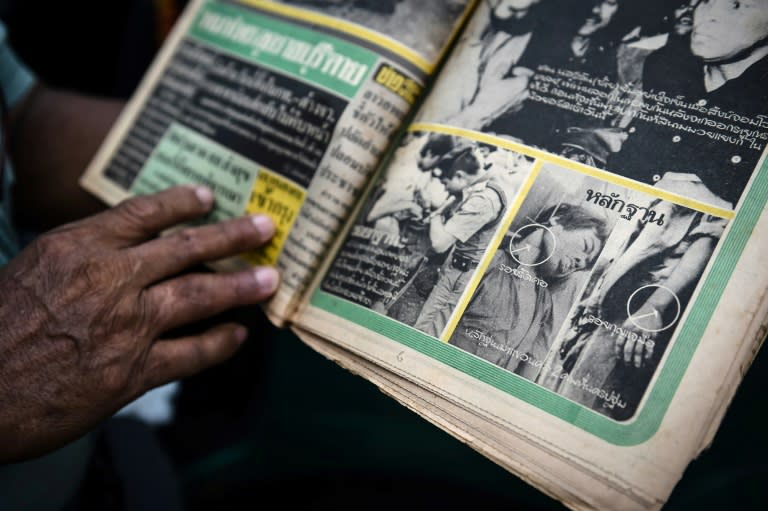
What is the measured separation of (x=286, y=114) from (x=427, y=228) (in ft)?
0.65

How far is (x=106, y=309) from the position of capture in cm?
46

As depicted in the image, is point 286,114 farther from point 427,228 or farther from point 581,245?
point 581,245

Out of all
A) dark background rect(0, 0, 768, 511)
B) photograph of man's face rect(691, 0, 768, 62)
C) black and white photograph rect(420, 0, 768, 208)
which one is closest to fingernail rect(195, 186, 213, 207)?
black and white photograph rect(420, 0, 768, 208)

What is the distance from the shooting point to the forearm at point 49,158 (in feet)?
2.31

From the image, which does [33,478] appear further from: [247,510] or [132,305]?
[247,510]

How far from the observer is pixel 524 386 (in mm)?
403

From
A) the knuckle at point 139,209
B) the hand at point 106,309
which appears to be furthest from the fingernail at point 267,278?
the knuckle at point 139,209

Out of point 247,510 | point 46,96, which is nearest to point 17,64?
point 46,96

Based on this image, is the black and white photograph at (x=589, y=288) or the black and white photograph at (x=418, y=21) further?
the black and white photograph at (x=418, y=21)

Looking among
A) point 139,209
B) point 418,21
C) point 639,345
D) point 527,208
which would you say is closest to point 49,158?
point 139,209

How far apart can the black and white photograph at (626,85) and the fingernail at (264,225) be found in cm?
19

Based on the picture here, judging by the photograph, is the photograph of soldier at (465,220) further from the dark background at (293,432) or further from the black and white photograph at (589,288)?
the dark background at (293,432)

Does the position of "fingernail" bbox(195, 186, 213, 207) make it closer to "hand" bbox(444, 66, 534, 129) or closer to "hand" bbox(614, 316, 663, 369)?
"hand" bbox(444, 66, 534, 129)

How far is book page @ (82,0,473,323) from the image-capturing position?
505 millimetres
